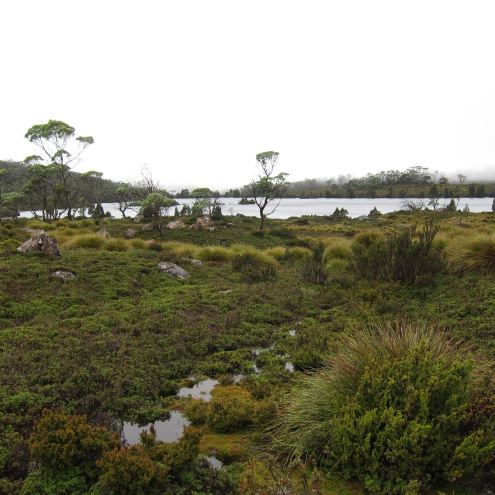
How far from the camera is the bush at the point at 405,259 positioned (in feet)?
39.1

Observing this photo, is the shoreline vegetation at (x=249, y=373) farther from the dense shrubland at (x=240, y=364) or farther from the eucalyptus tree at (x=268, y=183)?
the eucalyptus tree at (x=268, y=183)

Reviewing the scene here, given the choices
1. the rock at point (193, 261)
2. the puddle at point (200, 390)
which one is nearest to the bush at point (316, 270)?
the rock at point (193, 261)

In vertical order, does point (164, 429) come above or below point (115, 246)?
below

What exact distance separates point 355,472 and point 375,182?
185 m

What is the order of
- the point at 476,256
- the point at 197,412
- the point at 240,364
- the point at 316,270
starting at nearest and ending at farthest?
the point at 197,412, the point at 240,364, the point at 476,256, the point at 316,270

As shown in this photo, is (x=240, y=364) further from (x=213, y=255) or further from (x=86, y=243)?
(x=86, y=243)

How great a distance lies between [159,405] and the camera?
19.8 ft

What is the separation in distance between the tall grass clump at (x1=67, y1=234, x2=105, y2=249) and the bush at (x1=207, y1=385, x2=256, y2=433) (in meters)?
15.3

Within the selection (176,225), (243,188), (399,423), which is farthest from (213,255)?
(243,188)

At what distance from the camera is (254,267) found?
53.5 feet

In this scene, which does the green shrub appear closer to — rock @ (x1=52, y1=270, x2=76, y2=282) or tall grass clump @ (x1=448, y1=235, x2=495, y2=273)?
rock @ (x1=52, y1=270, x2=76, y2=282)

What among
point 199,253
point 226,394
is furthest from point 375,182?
point 226,394

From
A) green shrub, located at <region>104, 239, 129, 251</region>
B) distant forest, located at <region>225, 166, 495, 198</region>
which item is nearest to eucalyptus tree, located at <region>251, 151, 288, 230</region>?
green shrub, located at <region>104, 239, 129, 251</region>

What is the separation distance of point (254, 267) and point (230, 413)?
11006mm
